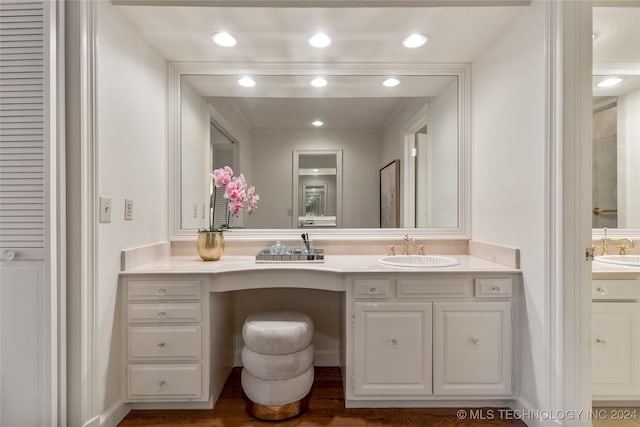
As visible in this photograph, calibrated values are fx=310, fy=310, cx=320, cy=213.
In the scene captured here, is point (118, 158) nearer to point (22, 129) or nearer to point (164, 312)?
point (22, 129)

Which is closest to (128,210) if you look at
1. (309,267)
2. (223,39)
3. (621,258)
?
(309,267)

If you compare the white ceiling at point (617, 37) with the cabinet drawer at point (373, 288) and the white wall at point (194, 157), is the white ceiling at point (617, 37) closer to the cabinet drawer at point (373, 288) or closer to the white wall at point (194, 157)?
the cabinet drawer at point (373, 288)

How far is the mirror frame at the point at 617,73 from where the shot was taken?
6.84ft

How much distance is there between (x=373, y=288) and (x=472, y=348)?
0.63m

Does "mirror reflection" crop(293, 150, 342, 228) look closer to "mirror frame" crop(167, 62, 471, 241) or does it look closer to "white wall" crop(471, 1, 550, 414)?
"mirror frame" crop(167, 62, 471, 241)

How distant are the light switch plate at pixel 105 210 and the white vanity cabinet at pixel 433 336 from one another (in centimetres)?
131

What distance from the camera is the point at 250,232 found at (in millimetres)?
2311

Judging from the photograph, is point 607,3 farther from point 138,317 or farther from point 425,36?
point 138,317

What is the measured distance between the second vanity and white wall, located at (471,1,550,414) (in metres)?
0.11

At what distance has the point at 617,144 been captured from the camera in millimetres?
2164

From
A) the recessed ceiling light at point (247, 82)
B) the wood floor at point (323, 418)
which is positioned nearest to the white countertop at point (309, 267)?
the wood floor at point (323, 418)

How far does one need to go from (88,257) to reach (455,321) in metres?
1.87

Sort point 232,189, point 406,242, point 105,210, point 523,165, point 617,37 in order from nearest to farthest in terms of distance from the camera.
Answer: point 105,210, point 523,165, point 617,37, point 232,189, point 406,242

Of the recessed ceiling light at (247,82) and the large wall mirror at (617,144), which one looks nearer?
the large wall mirror at (617,144)
